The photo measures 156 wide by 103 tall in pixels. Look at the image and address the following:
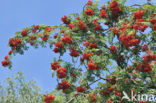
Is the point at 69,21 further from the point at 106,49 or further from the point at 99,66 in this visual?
the point at 99,66

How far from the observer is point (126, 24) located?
10.7 meters

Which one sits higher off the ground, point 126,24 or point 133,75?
point 126,24

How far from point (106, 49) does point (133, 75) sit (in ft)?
5.50

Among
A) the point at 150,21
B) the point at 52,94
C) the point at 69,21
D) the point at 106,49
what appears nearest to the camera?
the point at 52,94

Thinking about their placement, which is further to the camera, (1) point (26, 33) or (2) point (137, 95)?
(1) point (26, 33)

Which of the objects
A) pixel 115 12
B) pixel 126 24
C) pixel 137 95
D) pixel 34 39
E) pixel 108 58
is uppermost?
pixel 34 39

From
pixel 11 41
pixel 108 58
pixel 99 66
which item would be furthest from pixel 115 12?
pixel 11 41

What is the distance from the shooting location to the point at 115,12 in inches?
453

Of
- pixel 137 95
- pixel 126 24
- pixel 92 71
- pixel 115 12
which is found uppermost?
pixel 115 12

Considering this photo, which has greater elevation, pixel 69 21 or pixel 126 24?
pixel 69 21

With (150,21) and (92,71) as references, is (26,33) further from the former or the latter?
(150,21)

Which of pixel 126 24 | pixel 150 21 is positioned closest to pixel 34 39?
pixel 126 24

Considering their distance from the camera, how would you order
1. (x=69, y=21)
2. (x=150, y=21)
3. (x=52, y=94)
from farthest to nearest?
(x=69, y=21), (x=150, y=21), (x=52, y=94)

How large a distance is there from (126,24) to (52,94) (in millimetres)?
3640
